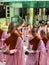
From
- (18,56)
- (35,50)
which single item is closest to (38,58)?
(35,50)

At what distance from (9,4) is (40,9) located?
23.7 inches

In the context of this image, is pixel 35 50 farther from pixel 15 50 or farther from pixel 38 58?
pixel 15 50

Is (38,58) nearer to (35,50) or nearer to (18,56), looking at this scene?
(35,50)

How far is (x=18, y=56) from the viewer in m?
2.16

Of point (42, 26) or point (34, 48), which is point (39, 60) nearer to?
point (34, 48)

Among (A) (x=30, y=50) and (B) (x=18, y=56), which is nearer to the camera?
(B) (x=18, y=56)

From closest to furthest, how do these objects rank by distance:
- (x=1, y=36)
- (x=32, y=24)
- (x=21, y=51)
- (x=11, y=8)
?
(x=21, y=51) → (x=1, y=36) → (x=32, y=24) → (x=11, y=8)

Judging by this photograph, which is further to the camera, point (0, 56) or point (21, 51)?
point (0, 56)

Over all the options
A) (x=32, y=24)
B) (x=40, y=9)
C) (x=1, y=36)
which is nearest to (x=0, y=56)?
(x=1, y=36)

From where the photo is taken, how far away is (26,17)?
3.09 metres

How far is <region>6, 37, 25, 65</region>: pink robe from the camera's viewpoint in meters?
2.12

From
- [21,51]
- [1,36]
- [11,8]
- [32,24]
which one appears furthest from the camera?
[11,8]

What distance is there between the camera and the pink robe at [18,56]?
2.12 m

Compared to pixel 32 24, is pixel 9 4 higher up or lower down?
higher up
